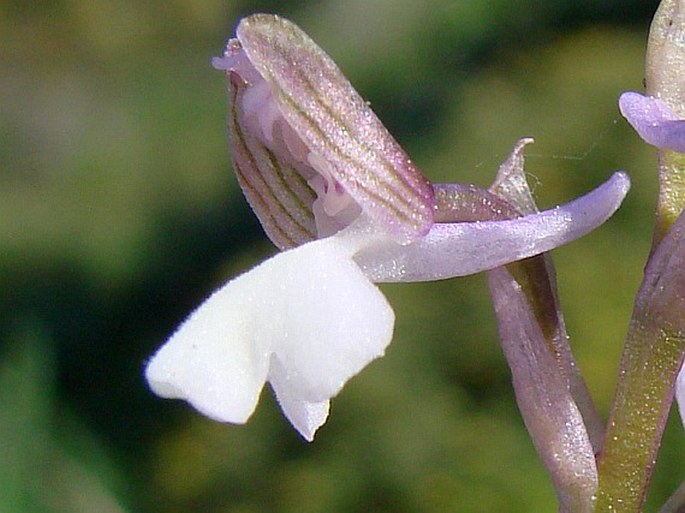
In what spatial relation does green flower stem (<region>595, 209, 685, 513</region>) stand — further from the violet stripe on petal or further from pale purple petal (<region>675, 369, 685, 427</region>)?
the violet stripe on petal

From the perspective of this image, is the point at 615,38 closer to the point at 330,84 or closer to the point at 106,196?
the point at 106,196

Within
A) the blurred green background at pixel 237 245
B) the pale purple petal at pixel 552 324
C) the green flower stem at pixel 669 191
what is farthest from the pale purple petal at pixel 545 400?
the blurred green background at pixel 237 245

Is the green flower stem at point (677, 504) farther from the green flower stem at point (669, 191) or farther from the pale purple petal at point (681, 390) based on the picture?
the green flower stem at point (669, 191)

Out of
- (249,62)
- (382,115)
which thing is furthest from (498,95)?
(249,62)

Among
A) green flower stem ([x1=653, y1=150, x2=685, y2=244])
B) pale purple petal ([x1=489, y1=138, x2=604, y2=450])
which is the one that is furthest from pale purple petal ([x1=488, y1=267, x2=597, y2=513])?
green flower stem ([x1=653, y1=150, x2=685, y2=244])

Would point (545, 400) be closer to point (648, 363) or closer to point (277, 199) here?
point (648, 363)

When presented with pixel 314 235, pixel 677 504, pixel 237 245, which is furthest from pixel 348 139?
pixel 237 245

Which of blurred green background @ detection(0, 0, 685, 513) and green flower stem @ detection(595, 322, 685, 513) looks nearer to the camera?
green flower stem @ detection(595, 322, 685, 513)
